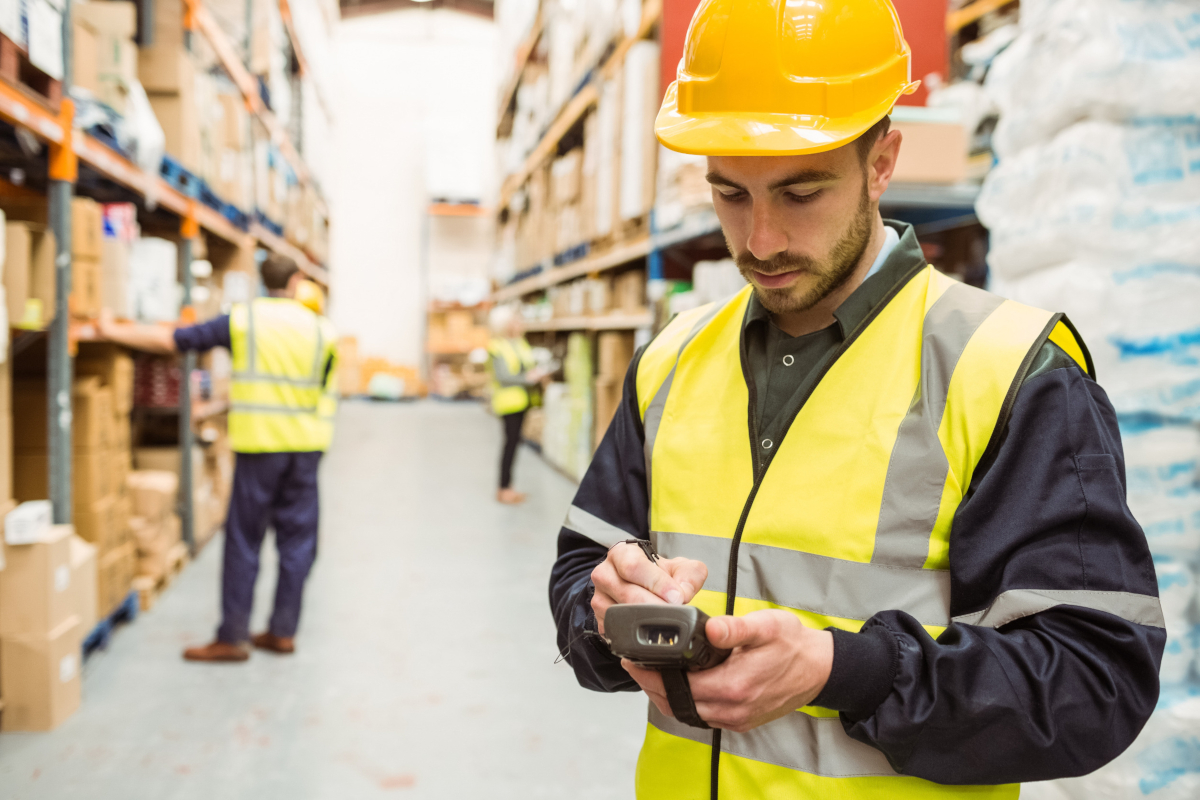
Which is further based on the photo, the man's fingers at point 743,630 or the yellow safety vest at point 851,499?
the yellow safety vest at point 851,499

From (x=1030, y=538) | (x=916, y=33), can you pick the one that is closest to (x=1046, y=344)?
(x=1030, y=538)

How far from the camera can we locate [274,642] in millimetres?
3734

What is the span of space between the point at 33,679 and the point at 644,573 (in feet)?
9.78

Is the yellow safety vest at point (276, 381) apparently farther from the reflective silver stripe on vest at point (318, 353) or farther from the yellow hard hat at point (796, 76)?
the yellow hard hat at point (796, 76)

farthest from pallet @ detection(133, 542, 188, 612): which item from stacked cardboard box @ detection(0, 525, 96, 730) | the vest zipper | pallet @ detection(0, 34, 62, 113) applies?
the vest zipper

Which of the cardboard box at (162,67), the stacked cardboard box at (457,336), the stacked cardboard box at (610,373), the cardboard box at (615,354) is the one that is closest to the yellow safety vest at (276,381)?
the cardboard box at (162,67)

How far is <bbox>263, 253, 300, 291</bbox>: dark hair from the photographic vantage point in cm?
409

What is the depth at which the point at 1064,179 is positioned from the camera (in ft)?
6.61

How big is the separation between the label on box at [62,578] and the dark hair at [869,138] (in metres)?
3.11

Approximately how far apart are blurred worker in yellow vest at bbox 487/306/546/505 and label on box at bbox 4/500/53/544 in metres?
4.13

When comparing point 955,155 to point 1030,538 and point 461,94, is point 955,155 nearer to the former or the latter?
point 1030,538

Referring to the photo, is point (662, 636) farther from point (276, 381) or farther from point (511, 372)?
point (511, 372)

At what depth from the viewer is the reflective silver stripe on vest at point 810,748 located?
992mm

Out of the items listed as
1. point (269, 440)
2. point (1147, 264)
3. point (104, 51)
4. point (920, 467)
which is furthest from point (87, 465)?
point (1147, 264)
